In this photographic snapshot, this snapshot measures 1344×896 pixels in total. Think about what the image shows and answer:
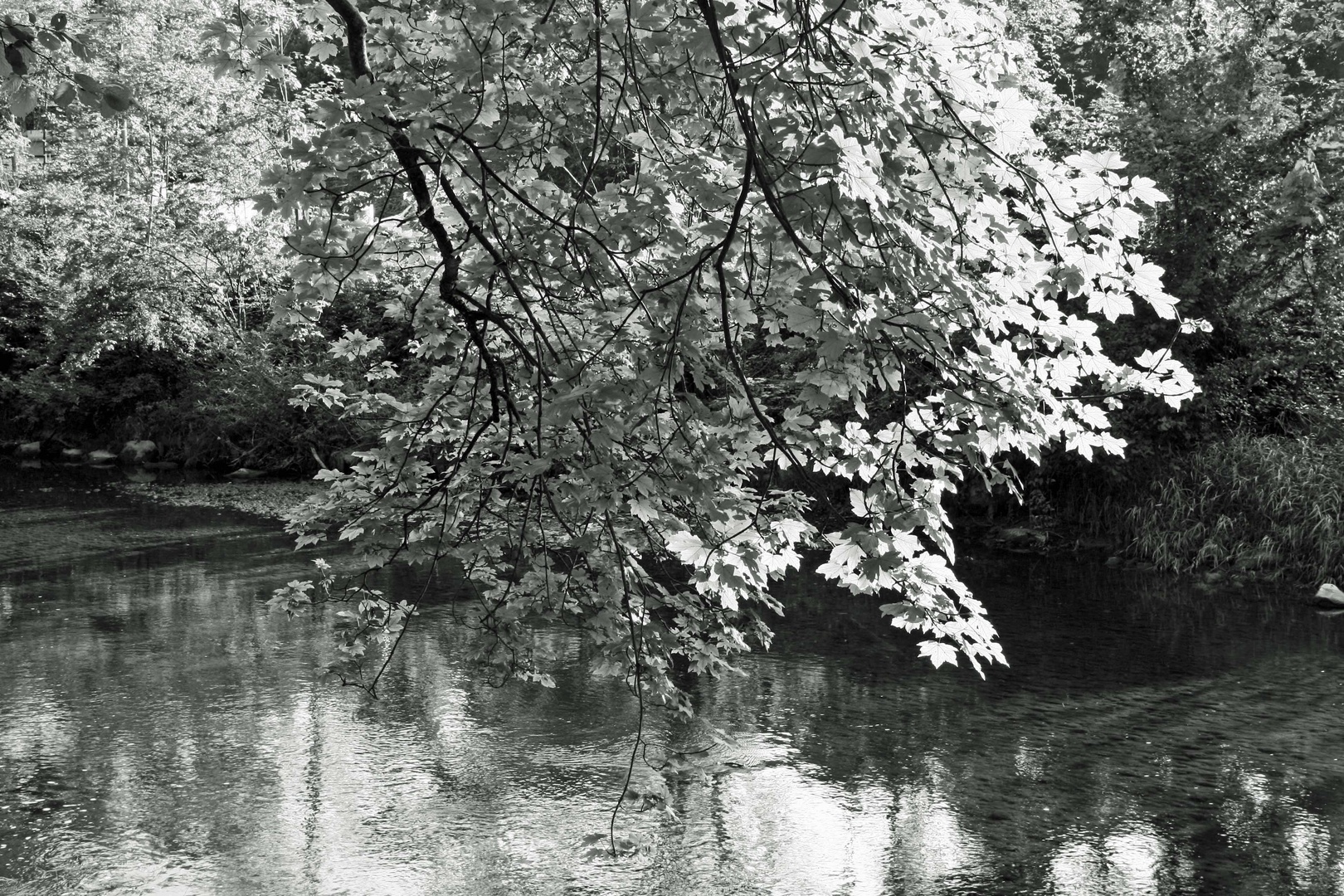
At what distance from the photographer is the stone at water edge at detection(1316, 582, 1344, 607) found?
1068cm

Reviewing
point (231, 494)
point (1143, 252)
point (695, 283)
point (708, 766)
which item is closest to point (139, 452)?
point (231, 494)

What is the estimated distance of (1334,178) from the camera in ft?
39.2

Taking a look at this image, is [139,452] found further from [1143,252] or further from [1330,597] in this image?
[1330,597]

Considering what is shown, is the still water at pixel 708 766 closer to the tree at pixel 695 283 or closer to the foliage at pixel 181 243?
the tree at pixel 695 283

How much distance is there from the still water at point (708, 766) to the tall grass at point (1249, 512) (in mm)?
1329

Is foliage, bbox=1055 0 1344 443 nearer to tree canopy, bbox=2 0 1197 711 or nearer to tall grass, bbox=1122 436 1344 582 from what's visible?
tall grass, bbox=1122 436 1344 582

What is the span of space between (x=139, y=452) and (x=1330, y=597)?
66.9ft

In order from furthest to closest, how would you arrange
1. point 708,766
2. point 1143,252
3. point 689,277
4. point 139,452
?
point 139,452 → point 1143,252 → point 708,766 → point 689,277

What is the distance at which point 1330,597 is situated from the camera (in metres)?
10.7

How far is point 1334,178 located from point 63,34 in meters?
12.4

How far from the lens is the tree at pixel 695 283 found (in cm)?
284

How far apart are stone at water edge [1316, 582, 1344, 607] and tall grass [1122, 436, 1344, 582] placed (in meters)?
0.45

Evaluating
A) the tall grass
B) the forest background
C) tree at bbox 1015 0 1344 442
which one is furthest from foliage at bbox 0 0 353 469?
tree at bbox 1015 0 1344 442

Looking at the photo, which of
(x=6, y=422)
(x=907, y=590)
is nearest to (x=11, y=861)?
(x=907, y=590)
